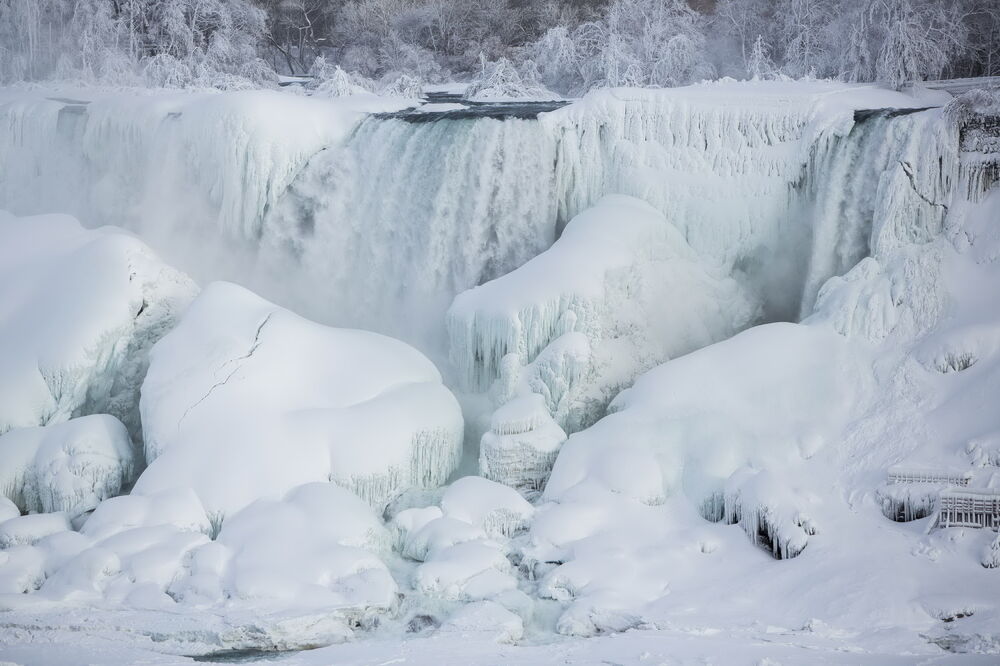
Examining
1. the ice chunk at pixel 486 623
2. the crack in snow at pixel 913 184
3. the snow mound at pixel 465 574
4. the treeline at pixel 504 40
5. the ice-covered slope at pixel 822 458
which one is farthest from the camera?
the treeline at pixel 504 40

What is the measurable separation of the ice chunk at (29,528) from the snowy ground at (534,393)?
5 centimetres

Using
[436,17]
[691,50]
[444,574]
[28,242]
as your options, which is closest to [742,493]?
[444,574]

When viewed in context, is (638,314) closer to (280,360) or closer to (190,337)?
(280,360)

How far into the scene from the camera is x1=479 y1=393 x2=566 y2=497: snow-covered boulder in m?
10.1

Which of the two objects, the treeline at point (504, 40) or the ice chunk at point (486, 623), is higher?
the treeline at point (504, 40)

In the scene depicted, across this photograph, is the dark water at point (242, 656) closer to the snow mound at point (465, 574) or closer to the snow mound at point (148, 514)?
the snow mound at point (465, 574)

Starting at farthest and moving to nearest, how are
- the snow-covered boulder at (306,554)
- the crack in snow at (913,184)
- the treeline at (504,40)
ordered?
the treeline at (504,40) < the crack in snow at (913,184) < the snow-covered boulder at (306,554)

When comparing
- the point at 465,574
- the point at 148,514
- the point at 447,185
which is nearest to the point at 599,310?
the point at 447,185

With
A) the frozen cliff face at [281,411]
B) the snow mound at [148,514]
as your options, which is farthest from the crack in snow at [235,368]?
the snow mound at [148,514]

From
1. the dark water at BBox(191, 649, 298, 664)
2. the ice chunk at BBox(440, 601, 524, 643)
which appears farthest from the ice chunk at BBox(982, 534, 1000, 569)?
the dark water at BBox(191, 649, 298, 664)

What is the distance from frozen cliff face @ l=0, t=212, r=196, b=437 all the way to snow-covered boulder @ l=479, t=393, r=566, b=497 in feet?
13.3

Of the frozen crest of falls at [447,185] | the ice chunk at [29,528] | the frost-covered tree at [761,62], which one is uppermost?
the frost-covered tree at [761,62]

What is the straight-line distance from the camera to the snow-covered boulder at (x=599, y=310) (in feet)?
36.0

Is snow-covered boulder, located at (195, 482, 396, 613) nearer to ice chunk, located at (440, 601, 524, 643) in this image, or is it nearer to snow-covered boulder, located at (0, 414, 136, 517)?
ice chunk, located at (440, 601, 524, 643)
